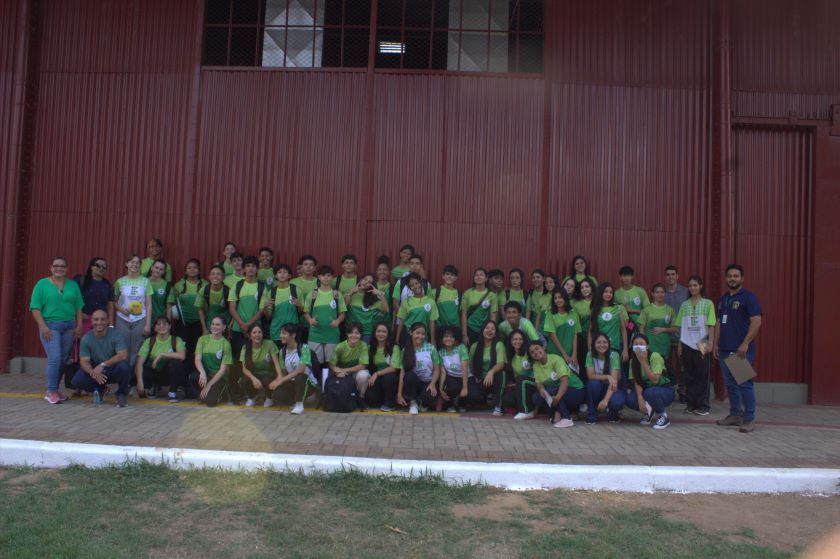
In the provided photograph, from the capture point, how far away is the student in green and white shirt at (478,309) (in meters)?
7.77

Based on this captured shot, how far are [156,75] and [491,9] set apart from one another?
17.7 feet

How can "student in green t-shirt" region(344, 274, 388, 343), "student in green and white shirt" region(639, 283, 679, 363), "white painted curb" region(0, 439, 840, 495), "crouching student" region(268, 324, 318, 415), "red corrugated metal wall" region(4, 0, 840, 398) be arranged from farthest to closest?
"red corrugated metal wall" region(4, 0, 840, 398) → "student in green and white shirt" region(639, 283, 679, 363) → "student in green t-shirt" region(344, 274, 388, 343) → "crouching student" region(268, 324, 318, 415) → "white painted curb" region(0, 439, 840, 495)

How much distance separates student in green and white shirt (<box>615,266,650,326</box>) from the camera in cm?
804

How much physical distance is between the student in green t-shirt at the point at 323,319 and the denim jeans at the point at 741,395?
4.55 meters

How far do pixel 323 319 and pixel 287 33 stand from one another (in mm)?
4985

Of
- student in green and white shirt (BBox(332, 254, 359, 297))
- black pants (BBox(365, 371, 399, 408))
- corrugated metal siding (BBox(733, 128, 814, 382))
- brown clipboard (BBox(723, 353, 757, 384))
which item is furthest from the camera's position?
corrugated metal siding (BBox(733, 128, 814, 382))

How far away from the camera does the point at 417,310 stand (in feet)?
24.6

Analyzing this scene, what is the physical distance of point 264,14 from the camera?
963 cm

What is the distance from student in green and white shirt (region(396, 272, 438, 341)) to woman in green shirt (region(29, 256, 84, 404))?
3.93 m

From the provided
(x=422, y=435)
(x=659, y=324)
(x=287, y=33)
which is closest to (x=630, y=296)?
(x=659, y=324)

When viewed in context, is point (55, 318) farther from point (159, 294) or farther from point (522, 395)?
point (522, 395)

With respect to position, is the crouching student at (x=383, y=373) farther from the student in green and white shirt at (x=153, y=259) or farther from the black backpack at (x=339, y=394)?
the student in green and white shirt at (x=153, y=259)

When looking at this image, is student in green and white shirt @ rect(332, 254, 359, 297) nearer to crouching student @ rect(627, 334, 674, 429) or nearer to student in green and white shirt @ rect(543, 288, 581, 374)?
student in green and white shirt @ rect(543, 288, 581, 374)

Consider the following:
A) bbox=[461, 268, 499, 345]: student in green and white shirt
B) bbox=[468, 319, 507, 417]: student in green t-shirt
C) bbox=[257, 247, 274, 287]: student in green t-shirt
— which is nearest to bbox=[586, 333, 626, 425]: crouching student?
bbox=[468, 319, 507, 417]: student in green t-shirt
